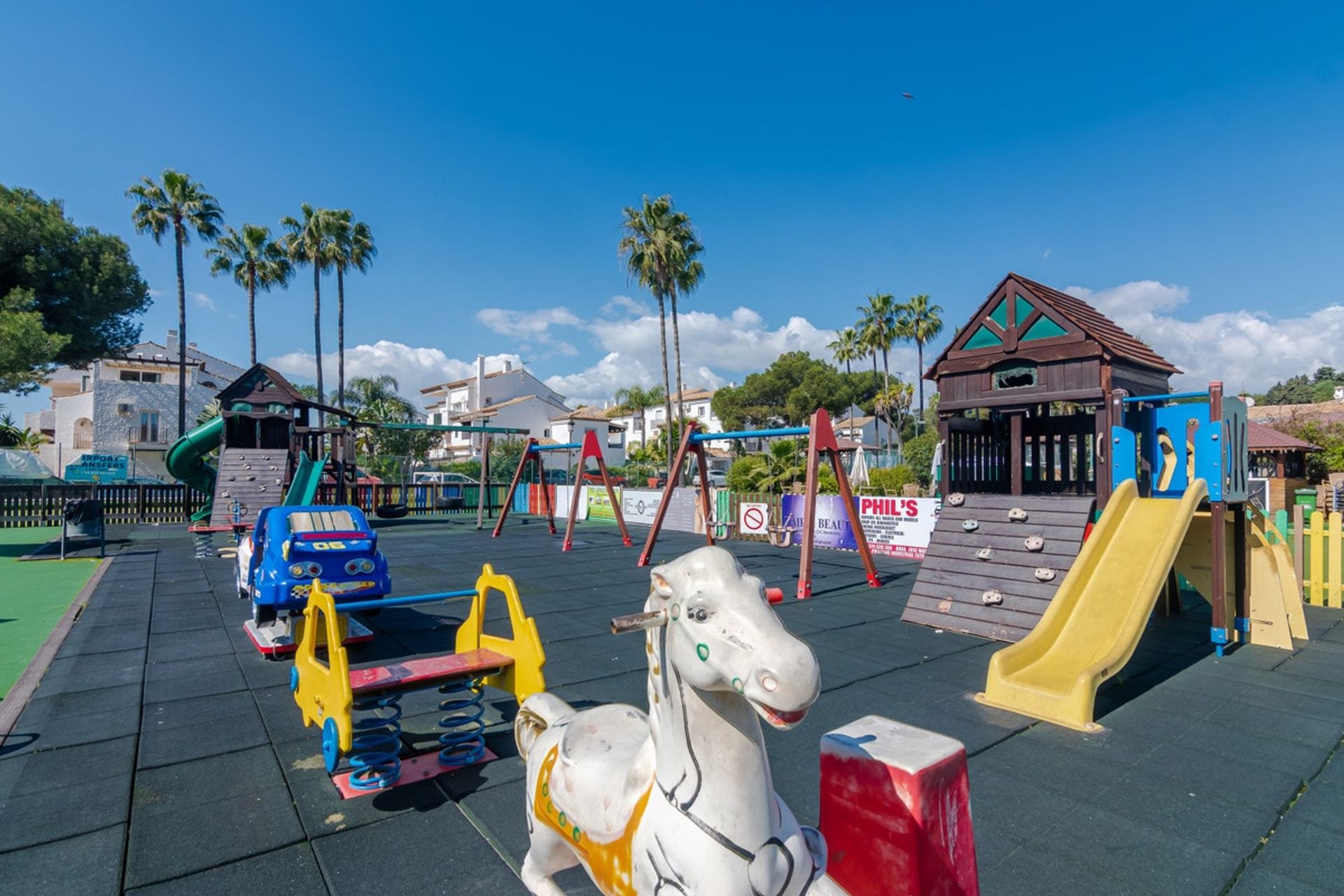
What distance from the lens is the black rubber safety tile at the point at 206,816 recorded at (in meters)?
3.10

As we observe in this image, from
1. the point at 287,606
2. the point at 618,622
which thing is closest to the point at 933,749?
→ the point at 618,622

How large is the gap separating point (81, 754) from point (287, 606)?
6.99ft

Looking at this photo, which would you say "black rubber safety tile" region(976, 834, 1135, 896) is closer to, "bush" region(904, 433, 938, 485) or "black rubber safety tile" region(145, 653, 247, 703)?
"black rubber safety tile" region(145, 653, 247, 703)

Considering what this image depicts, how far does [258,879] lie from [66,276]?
32176 millimetres

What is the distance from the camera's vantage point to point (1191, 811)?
3641 millimetres

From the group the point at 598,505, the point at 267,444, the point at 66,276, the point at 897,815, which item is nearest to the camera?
the point at 897,815

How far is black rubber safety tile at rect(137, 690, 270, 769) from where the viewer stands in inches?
168

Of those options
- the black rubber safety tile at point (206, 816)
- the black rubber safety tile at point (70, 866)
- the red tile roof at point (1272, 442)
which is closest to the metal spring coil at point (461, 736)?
the black rubber safety tile at point (206, 816)

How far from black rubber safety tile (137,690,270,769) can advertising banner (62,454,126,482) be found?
102 ft

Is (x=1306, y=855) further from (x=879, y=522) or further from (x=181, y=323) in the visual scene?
(x=181, y=323)

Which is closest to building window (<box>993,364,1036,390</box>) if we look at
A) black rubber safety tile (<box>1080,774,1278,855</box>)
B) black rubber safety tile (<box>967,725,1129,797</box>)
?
black rubber safety tile (<box>967,725,1129,797</box>)

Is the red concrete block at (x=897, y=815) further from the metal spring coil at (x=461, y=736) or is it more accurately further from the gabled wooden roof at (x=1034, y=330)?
the gabled wooden roof at (x=1034, y=330)

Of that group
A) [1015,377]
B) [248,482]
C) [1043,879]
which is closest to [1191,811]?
[1043,879]

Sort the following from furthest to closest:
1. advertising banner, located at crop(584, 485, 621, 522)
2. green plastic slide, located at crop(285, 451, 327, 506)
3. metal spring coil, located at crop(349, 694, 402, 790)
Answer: advertising banner, located at crop(584, 485, 621, 522) → green plastic slide, located at crop(285, 451, 327, 506) → metal spring coil, located at crop(349, 694, 402, 790)
